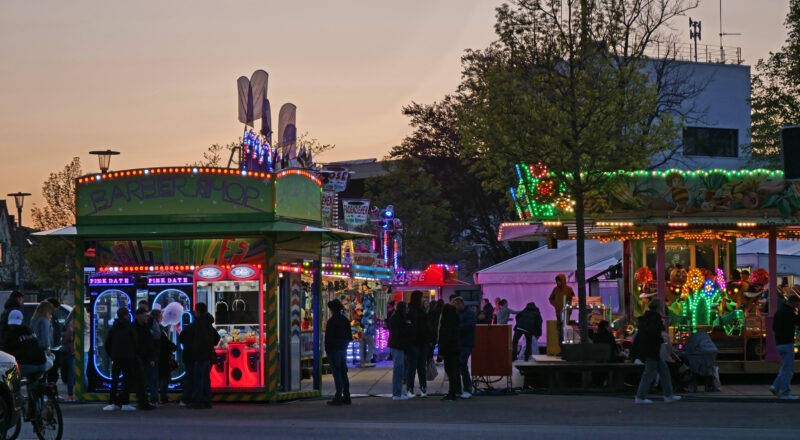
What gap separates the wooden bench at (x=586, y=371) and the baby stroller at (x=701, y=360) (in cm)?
90

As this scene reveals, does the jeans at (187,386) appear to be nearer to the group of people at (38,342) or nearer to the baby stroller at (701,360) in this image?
the group of people at (38,342)

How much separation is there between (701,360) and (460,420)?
676 centimetres

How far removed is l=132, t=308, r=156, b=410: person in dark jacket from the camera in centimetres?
1866

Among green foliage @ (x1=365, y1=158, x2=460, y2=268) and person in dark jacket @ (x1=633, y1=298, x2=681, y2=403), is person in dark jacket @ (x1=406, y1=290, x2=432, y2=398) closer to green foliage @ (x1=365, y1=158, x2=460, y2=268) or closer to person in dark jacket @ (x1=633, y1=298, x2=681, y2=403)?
person in dark jacket @ (x1=633, y1=298, x2=681, y2=403)

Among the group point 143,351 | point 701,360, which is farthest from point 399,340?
point 701,360

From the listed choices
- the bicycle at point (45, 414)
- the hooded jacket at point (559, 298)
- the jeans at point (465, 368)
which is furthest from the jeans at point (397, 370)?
the hooded jacket at point (559, 298)

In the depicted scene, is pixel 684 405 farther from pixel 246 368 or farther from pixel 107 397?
pixel 107 397

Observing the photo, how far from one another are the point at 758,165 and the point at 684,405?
34.9 m

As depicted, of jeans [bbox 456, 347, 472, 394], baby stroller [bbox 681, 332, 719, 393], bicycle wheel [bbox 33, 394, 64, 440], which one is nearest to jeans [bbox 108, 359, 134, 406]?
bicycle wheel [bbox 33, 394, 64, 440]

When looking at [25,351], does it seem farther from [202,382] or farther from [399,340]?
[399,340]

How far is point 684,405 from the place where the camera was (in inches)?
730

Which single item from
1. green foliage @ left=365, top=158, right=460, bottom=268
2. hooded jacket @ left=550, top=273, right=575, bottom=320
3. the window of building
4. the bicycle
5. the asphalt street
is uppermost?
the window of building

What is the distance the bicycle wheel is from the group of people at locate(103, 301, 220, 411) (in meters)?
5.39

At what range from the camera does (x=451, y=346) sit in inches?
785
